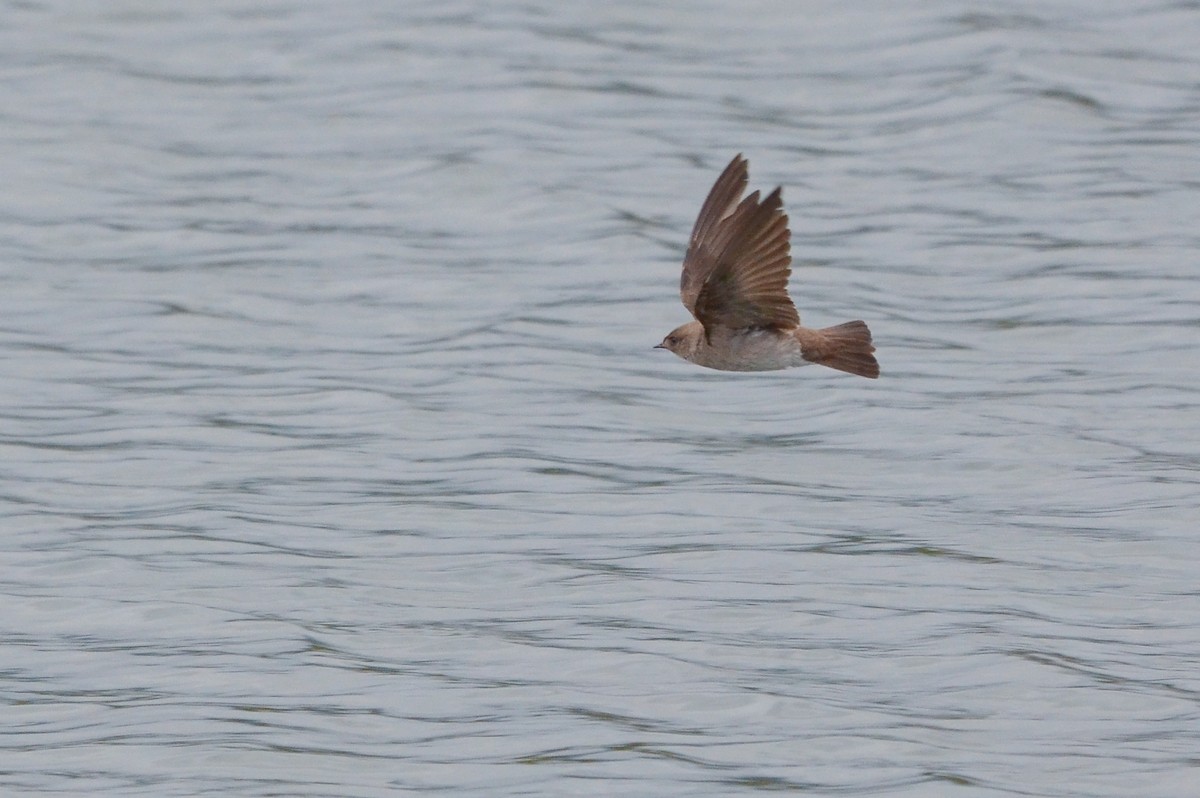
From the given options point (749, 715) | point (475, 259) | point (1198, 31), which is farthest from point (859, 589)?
point (1198, 31)

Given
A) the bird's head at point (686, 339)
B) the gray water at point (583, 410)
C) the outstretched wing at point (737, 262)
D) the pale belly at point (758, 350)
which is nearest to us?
the gray water at point (583, 410)

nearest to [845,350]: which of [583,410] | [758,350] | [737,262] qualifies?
[758,350]

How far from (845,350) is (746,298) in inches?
18.9

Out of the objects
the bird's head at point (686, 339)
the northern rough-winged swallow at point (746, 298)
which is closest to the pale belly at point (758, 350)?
the northern rough-winged swallow at point (746, 298)

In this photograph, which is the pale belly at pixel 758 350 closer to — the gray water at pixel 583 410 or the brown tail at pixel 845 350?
the brown tail at pixel 845 350

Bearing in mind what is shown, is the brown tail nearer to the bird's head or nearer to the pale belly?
the pale belly

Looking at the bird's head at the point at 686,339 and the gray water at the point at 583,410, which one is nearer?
the gray water at the point at 583,410

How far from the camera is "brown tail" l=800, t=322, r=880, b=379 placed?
9.76 metres

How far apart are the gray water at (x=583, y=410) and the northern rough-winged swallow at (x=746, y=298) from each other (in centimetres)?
90

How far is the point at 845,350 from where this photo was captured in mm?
9773

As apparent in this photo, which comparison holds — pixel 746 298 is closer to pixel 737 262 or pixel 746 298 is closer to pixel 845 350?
pixel 737 262

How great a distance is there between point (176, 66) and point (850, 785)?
1351cm

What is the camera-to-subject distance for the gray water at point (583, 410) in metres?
8.52

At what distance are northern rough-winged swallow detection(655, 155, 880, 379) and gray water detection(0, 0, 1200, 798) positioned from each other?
2.96 ft
